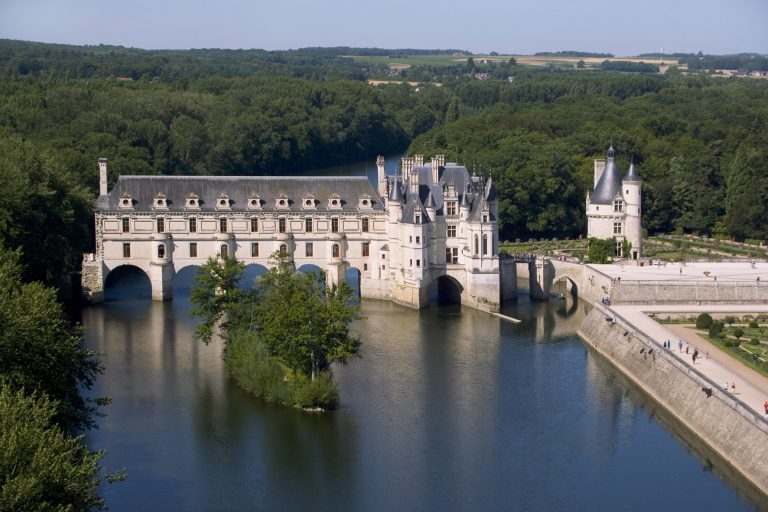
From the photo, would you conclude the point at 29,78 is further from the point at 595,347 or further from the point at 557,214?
the point at 595,347

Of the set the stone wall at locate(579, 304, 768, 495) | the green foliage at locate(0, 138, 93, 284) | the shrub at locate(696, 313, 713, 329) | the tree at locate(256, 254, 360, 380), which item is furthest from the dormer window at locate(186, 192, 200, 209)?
the shrub at locate(696, 313, 713, 329)

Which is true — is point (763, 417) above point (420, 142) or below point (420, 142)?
below

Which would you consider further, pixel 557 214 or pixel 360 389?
pixel 557 214

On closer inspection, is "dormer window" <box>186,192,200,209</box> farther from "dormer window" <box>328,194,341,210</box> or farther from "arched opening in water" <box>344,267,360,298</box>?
"arched opening in water" <box>344,267,360,298</box>

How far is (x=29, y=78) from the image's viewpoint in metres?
138

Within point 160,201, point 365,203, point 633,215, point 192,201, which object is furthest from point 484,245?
point 160,201

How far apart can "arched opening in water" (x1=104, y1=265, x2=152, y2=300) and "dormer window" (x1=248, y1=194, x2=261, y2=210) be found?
630 centimetres

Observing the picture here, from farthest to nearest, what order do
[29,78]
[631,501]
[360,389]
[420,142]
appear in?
1. [29,78]
2. [420,142]
3. [360,389]
4. [631,501]

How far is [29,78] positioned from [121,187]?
8017 cm

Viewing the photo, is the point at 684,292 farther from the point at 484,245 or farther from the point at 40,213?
the point at 40,213

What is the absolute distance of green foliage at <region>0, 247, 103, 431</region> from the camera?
3309 centimetres

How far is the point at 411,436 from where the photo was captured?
1622 inches

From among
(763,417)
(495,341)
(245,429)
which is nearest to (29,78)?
(495,341)

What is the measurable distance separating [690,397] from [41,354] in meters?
20.4
